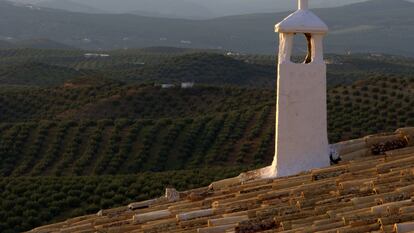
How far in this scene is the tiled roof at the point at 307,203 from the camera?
5746 millimetres

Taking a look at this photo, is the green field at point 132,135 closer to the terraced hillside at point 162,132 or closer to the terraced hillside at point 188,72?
the terraced hillside at point 162,132

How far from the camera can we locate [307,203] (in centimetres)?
650

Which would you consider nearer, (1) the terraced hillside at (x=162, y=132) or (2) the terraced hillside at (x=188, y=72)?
(1) the terraced hillside at (x=162, y=132)

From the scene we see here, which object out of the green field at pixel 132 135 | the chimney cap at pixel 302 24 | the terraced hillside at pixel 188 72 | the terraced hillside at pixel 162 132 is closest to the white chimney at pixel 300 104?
the chimney cap at pixel 302 24

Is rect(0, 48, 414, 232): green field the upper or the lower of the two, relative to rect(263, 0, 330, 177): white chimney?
lower

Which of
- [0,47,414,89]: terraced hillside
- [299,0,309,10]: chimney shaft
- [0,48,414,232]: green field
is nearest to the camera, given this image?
[299,0,309,10]: chimney shaft

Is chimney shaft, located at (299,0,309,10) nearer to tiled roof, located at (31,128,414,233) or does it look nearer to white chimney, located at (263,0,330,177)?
white chimney, located at (263,0,330,177)

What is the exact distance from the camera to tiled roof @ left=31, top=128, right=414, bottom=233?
5746 millimetres

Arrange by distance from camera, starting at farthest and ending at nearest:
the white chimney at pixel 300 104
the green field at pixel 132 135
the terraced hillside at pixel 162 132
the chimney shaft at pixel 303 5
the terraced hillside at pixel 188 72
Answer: the terraced hillside at pixel 188 72 < the terraced hillside at pixel 162 132 < the green field at pixel 132 135 < the chimney shaft at pixel 303 5 < the white chimney at pixel 300 104

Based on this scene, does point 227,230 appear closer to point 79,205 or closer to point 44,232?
point 44,232

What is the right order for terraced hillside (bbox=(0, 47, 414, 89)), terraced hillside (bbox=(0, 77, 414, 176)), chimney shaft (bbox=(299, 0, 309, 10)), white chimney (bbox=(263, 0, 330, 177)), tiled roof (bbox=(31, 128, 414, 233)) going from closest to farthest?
1. tiled roof (bbox=(31, 128, 414, 233))
2. white chimney (bbox=(263, 0, 330, 177))
3. chimney shaft (bbox=(299, 0, 309, 10))
4. terraced hillside (bbox=(0, 77, 414, 176))
5. terraced hillside (bbox=(0, 47, 414, 89))

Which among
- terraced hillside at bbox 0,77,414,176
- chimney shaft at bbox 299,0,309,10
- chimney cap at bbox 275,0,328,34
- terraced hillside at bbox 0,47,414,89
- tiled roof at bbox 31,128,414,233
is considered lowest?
terraced hillside at bbox 0,47,414,89

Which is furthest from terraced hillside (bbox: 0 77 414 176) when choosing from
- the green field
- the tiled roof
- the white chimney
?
the white chimney

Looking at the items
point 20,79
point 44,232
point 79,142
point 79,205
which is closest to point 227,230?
point 44,232
